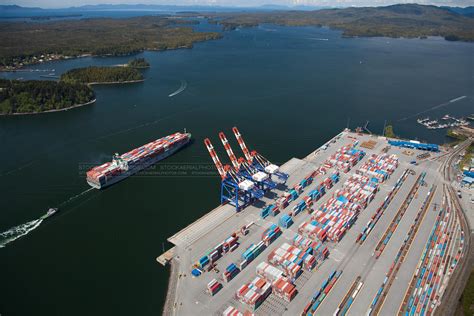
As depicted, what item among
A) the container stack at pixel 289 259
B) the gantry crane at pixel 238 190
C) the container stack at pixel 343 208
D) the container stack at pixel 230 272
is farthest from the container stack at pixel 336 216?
the container stack at pixel 230 272

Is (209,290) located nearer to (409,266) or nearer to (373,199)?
(409,266)

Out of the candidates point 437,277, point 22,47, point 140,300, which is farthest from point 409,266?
point 22,47

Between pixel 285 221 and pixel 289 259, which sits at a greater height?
pixel 285 221

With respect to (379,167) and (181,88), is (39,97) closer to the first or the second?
(181,88)

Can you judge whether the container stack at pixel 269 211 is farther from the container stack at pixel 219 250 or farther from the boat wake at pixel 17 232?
the boat wake at pixel 17 232

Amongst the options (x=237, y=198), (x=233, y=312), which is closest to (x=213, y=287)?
(x=233, y=312)

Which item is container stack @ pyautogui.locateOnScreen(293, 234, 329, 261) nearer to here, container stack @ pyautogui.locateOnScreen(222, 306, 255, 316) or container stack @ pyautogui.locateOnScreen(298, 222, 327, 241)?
container stack @ pyautogui.locateOnScreen(298, 222, 327, 241)
